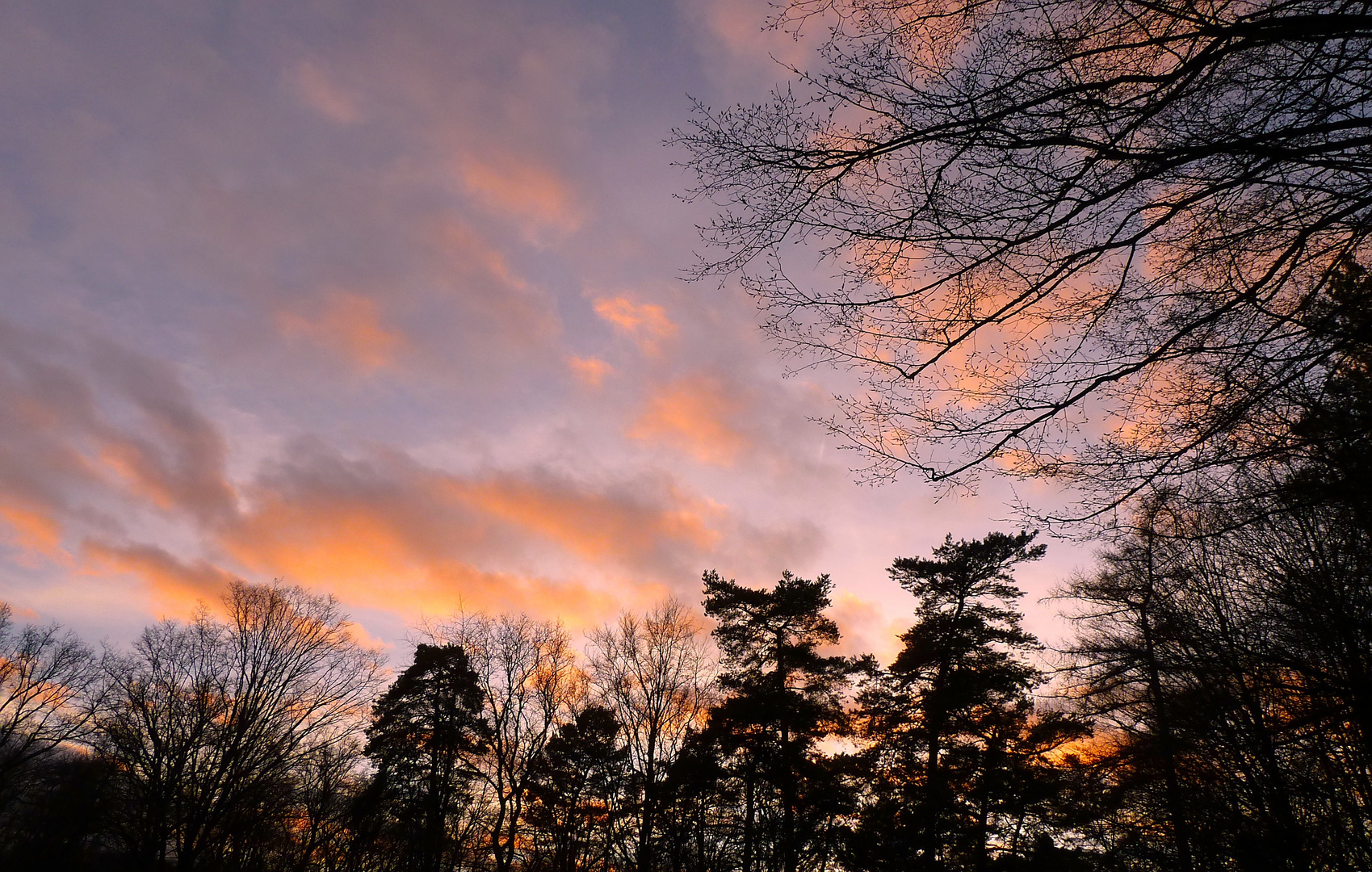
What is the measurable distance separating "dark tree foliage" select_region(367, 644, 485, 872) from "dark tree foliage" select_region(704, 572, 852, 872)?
9.52 meters

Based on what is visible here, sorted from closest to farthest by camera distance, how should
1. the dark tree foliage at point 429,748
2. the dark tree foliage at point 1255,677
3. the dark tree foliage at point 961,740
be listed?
1. the dark tree foliage at point 1255,677
2. the dark tree foliage at point 961,740
3. the dark tree foliage at point 429,748

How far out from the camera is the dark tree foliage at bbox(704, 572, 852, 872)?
53.5 ft

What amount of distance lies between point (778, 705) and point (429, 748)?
12946 mm

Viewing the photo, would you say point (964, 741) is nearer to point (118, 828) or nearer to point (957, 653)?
point (957, 653)

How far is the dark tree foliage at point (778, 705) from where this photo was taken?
53.5 ft

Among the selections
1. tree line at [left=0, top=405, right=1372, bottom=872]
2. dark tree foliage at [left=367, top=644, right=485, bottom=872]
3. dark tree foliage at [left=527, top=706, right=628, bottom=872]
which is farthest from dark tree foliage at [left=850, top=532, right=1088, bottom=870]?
dark tree foliage at [left=367, top=644, right=485, bottom=872]

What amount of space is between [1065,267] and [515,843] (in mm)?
24828

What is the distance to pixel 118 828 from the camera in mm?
16922

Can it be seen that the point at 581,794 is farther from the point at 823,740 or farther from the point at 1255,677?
the point at 1255,677

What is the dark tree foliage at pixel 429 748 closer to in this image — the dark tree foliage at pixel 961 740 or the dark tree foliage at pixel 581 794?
the dark tree foliage at pixel 581 794

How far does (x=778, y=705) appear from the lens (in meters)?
16.5

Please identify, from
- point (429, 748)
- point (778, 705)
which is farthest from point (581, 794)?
point (778, 705)

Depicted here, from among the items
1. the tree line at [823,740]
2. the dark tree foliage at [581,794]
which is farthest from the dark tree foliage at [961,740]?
the dark tree foliage at [581,794]

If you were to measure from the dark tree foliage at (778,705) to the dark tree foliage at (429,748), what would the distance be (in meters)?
9.52
